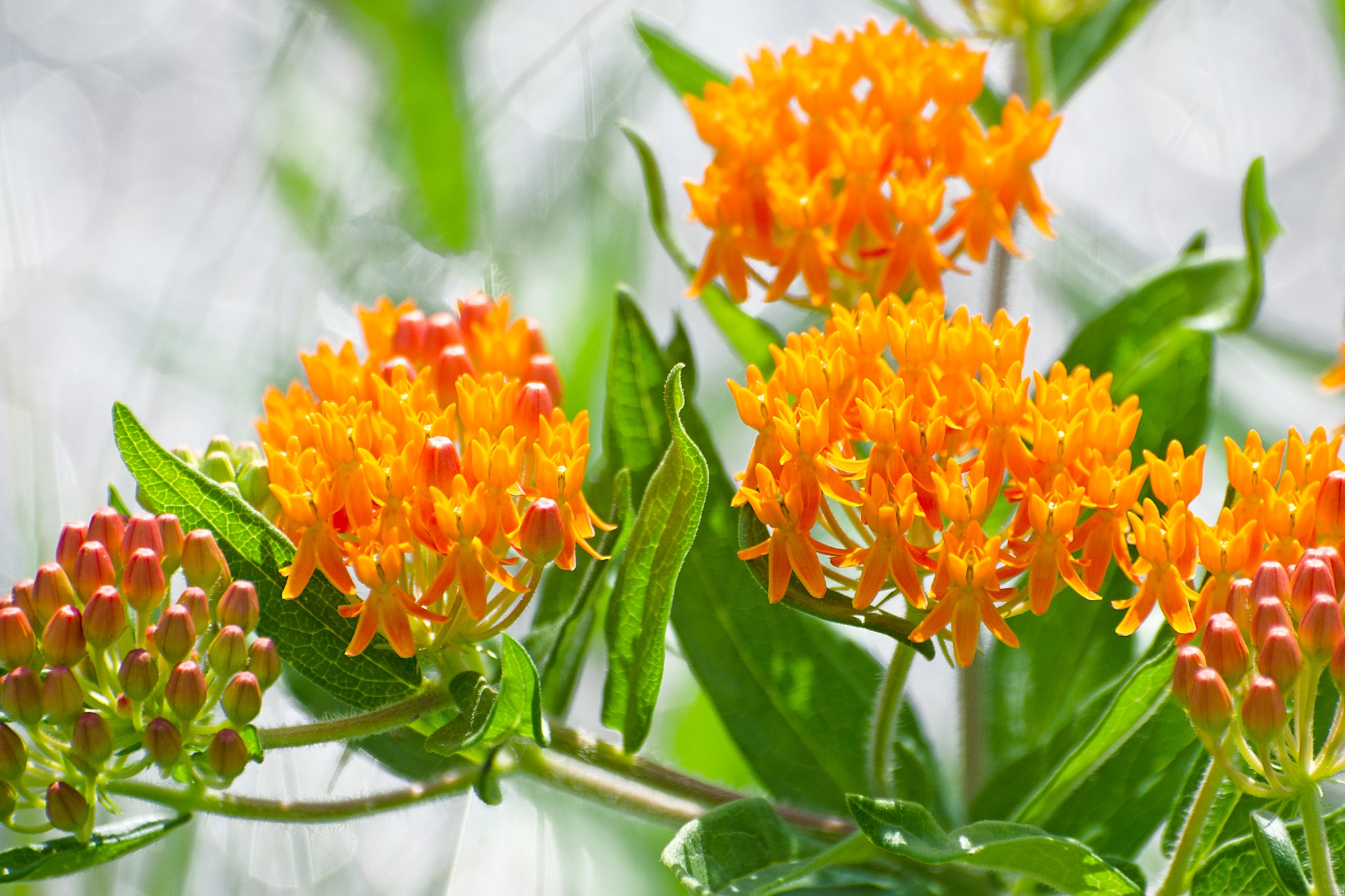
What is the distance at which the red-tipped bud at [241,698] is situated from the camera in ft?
2.49

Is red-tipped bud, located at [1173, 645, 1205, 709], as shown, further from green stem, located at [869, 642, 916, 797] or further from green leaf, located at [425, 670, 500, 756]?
green leaf, located at [425, 670, 500, 756]

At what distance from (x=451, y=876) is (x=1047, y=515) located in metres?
0.90

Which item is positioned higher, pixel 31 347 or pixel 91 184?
pixel 91 184

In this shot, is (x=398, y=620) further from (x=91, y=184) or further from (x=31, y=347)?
(x=91, y=184)

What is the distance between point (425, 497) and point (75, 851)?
0.96 feet

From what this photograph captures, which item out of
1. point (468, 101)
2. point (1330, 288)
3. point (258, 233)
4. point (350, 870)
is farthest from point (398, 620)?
point (1330, 288)

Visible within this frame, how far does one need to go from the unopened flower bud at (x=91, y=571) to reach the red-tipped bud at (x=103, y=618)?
0.02m

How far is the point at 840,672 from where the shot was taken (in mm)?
1067

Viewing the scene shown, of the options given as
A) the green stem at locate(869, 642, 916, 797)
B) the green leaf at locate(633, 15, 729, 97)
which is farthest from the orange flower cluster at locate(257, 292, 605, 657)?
the green leaf at locate(633, 15, 729, 97)

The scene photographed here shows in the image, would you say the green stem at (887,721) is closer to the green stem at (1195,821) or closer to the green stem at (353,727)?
the green stem at (1195,821)

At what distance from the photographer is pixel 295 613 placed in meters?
0.83

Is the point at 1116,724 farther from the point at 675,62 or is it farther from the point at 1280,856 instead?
the point at 675,62

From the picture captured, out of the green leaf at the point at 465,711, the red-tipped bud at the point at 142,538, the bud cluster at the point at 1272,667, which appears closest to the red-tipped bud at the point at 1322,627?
the bud cluster at the point at 1272,667

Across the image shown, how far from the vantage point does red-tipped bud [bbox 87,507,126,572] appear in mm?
813
